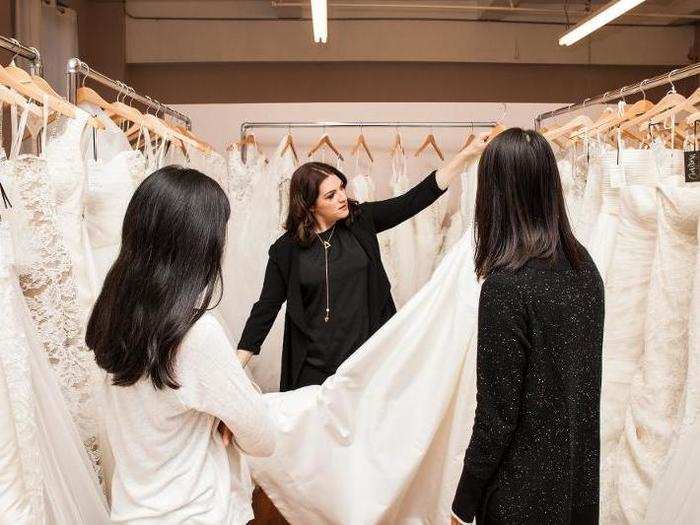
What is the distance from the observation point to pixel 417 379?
7.36 ft

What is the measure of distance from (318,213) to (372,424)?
82cm

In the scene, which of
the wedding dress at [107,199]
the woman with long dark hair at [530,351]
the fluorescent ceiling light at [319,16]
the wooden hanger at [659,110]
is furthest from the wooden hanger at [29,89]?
the wooden hanger at [659,110]

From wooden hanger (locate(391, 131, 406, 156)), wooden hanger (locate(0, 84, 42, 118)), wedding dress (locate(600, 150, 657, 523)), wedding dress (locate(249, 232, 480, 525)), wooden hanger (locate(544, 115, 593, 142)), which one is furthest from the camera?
wooden hanger (locate(391, 131, 406, 156))

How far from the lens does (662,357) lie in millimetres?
2006

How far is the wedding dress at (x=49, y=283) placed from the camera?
64.1 inches

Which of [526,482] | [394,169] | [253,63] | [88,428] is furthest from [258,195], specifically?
[526,482]

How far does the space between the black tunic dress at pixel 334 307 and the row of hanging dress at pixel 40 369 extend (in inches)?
37.1

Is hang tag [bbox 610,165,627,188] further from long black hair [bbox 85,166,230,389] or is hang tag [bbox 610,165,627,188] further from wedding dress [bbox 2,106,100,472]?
wedding dress [bbox 2,106,100,472]

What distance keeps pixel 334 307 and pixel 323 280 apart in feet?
0.35

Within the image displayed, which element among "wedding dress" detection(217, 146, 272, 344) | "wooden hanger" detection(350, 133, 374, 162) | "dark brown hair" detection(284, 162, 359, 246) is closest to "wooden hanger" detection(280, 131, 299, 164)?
"wedding dress" detection(217, 146, 272, 344)

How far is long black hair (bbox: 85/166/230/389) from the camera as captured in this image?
1196mm

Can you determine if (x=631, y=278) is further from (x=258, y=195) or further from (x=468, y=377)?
(x=258, y=195)

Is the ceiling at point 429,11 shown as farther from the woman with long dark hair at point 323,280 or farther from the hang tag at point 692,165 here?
the hang tag at point 692,165

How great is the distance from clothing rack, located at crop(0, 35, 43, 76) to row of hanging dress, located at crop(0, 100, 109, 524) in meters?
0.19
